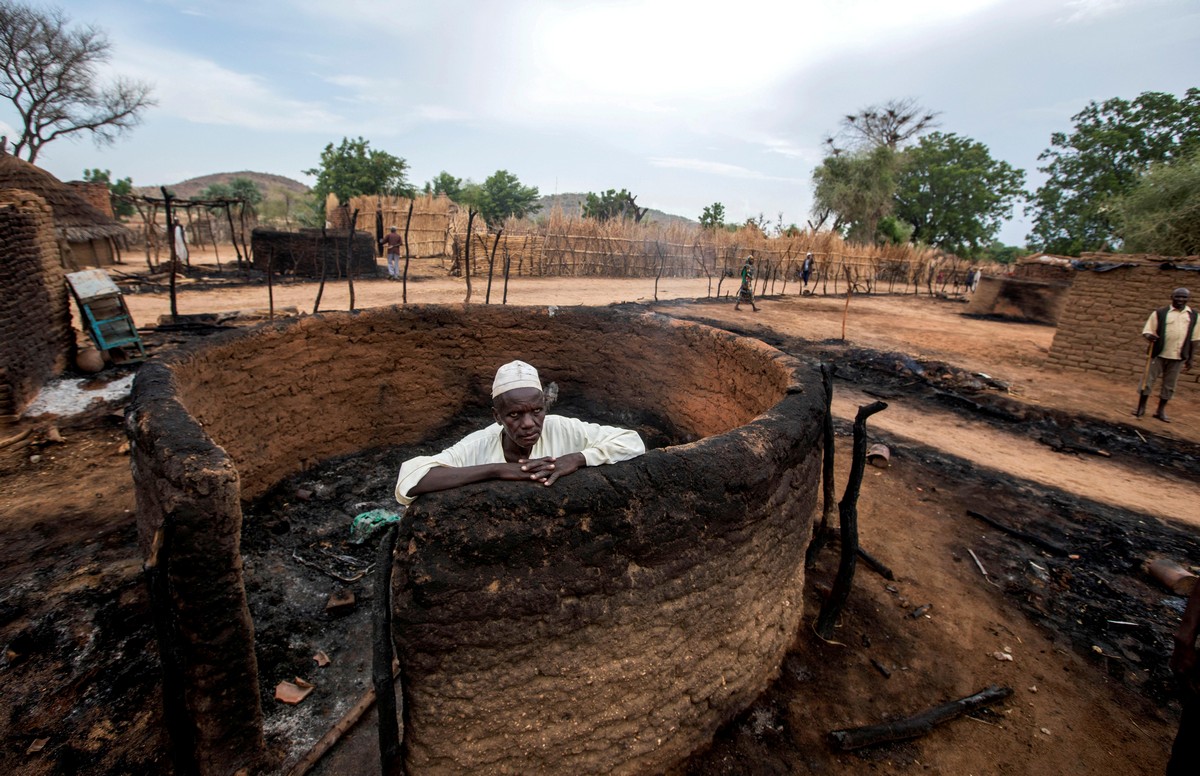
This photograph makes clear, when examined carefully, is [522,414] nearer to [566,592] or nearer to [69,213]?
[566,592]

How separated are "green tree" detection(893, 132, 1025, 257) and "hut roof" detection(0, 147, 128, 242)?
45.0 metres

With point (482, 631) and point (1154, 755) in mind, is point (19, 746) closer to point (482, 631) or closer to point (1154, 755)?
point (482, 631)

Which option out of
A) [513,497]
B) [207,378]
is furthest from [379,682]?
[207,378]

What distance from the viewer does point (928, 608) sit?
3672mm

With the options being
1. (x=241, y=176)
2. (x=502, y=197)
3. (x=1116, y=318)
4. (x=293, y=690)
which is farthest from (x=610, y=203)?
Result: (x=241, y=176)

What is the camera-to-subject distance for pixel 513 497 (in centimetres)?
189

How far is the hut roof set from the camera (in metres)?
12.6

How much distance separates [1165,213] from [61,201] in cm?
2921

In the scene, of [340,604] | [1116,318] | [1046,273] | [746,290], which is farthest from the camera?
[1046,273]

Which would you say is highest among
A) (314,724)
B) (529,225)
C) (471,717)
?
(529,225)

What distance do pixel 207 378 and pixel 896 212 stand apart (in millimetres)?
48407

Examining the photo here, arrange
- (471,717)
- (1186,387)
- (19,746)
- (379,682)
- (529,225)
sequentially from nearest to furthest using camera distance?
(379,682) < (471,717) < (19,746) < (1186,387) < (529,225)

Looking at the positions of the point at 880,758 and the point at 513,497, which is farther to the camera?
the point at 880,758

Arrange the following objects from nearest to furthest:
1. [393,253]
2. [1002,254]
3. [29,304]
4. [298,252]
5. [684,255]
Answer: [29,304] < [298,252] < [393,253] < [684,255] < [1002,254]
